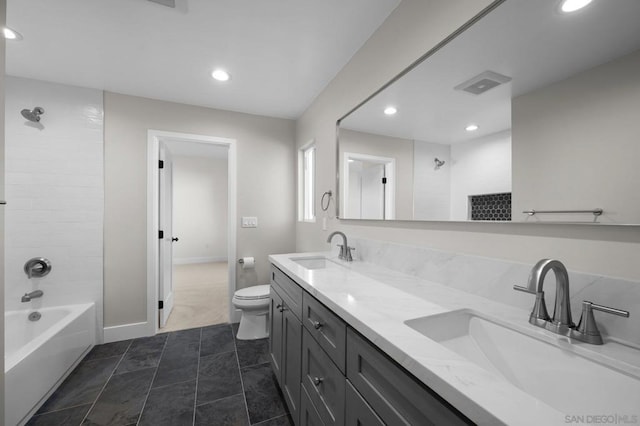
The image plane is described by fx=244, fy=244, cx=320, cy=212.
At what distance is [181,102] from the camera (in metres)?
2.56

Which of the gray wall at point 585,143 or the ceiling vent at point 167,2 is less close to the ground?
the ceiling vent at point 167,2

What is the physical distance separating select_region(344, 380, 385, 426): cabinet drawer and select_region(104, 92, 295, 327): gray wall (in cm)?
219

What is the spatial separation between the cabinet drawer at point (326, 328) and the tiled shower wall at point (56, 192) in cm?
230

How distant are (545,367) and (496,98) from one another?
90 cm

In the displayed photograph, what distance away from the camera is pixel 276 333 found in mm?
1640

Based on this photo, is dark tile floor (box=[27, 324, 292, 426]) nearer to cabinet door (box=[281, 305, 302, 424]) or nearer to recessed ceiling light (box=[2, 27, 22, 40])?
cabinet door (box=[281, 305, 302, 424])

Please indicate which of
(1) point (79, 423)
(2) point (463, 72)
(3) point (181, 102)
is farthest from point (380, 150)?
(1) point (79, 423)

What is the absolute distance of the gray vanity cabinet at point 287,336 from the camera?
4.12ft

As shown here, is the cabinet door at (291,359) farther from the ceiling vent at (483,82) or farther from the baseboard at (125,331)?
the baseboard at (125,331)

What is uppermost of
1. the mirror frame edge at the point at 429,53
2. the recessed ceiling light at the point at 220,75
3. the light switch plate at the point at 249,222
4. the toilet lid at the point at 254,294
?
the recessed ceiling light at the point at 220,75

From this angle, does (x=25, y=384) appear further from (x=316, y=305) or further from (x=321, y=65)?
(x=321, y=65)

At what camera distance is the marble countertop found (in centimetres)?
40

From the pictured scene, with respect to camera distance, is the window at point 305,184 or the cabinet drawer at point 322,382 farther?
the window at point 305,184

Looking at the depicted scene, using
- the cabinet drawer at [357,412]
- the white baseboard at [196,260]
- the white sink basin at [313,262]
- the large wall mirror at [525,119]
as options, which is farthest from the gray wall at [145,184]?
the white baseboard at [196,260]
